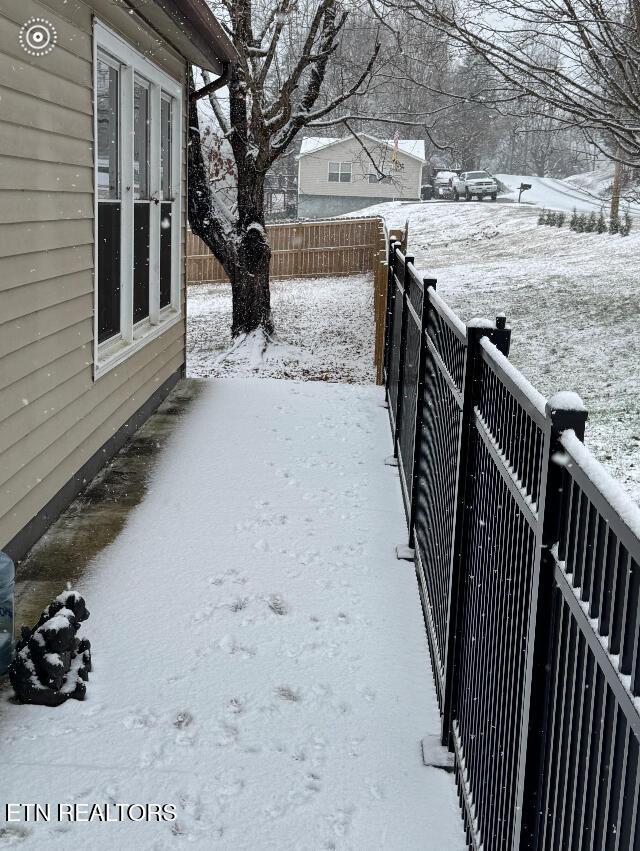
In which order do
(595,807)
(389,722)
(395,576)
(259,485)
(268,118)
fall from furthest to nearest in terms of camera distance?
(268,118), (259,485), (395,576), (389,722), (595,807)

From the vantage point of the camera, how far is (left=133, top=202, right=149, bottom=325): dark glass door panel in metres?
7.62

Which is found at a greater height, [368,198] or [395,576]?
[368,198]

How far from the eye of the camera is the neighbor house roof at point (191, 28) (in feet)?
20.7

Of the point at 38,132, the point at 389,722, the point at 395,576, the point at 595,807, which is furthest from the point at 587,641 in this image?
the point at 38,132

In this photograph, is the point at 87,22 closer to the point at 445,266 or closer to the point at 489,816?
the point at 489,816

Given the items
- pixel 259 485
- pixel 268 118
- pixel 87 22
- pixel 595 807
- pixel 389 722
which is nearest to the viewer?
pixel 595 807

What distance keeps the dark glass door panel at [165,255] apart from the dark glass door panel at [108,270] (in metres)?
1.73

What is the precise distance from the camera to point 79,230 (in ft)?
18.9

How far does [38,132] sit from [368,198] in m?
50.3

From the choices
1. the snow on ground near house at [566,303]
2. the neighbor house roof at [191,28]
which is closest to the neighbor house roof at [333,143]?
the snow on ground near house at [566,303]

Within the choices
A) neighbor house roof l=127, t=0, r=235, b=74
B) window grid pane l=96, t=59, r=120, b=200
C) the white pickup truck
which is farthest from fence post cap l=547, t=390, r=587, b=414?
the white pickup truck

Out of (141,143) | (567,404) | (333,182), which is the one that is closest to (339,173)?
(333,182)

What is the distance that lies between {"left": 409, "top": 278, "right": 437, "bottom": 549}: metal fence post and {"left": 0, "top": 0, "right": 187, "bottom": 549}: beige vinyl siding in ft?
6.73

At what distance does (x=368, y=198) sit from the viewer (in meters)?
53.7
